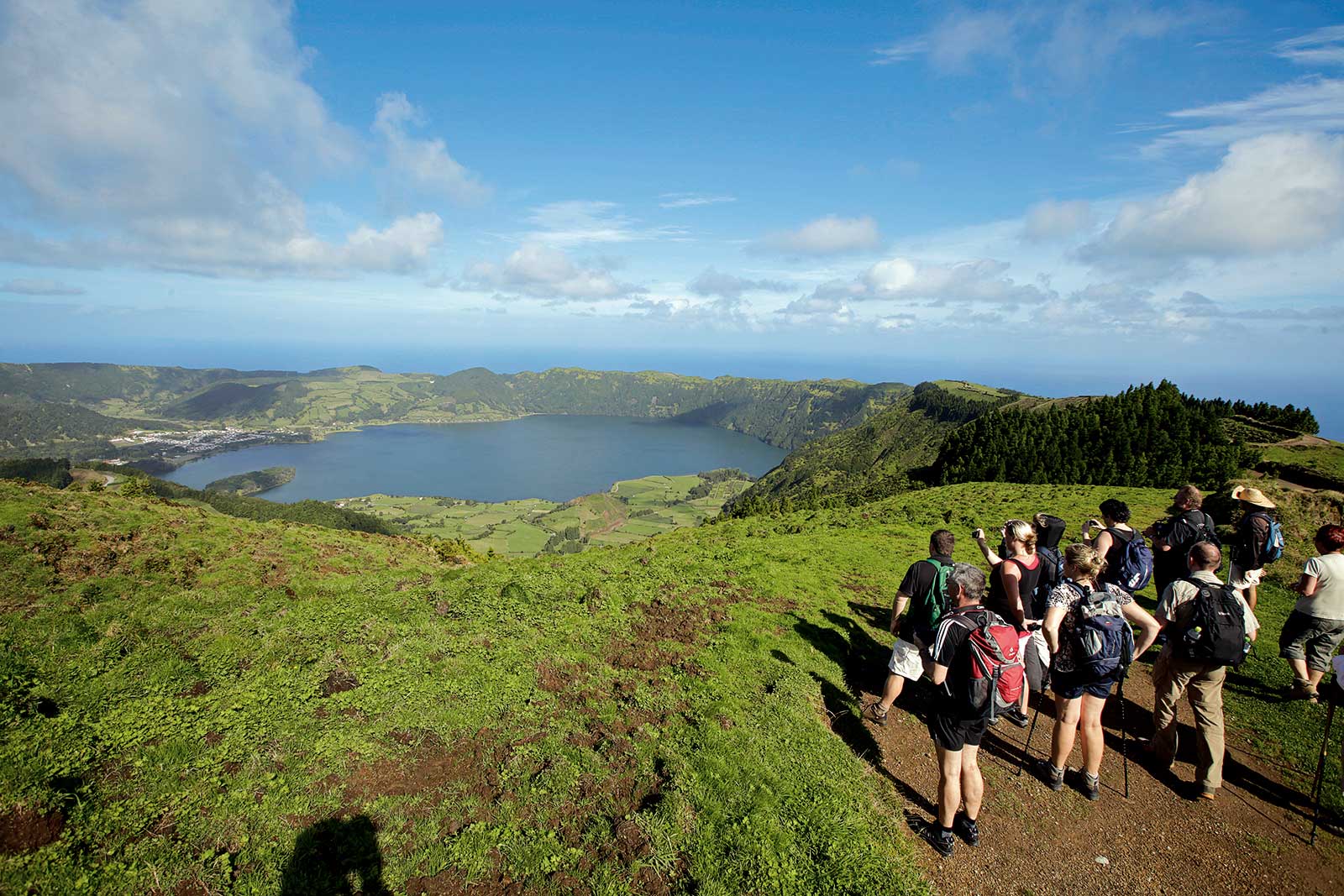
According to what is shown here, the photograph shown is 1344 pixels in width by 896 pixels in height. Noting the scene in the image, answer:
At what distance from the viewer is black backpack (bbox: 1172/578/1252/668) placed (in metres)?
7.27

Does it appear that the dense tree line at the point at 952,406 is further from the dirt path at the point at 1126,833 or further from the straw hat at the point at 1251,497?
the dirt path at the point at 1126,833

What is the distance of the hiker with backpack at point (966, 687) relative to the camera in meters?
6.21

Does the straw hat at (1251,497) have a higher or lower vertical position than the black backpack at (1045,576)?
higher

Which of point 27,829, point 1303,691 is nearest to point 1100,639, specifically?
point 1303,691

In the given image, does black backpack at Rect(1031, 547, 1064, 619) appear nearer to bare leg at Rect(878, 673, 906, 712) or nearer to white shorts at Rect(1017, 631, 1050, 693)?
white shorts at Rect(1017, 631, 1050, 693)

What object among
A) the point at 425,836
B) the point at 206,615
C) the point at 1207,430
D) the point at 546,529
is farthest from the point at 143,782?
the point at 546,529

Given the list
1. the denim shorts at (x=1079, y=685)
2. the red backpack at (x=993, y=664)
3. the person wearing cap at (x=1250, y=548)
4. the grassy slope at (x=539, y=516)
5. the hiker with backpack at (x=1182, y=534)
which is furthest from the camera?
the grassy slope at (x=539, y=516)

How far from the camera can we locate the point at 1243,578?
9.94 metres

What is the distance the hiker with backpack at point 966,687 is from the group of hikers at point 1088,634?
1 cm

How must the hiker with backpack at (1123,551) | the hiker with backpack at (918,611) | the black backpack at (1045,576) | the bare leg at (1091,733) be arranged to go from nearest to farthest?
the bare leg at (1091,733) < the hiker with backpack at (918,611) < the black backpack at (1045,576) < the hiker with backpack at (1123,551)

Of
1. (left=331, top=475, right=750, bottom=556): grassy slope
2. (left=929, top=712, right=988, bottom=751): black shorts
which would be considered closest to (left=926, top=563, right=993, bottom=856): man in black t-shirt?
(left=929, top=712, right=988, bottom=751): black shorts

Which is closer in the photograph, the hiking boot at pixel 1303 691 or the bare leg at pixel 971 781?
the bare leg at pixel 971 781

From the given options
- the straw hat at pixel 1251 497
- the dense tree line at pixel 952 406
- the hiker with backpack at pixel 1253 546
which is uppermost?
the straw hat at pixel 1251 497

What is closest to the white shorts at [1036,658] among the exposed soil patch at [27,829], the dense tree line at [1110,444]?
the exposed soil patch at [27,829]
